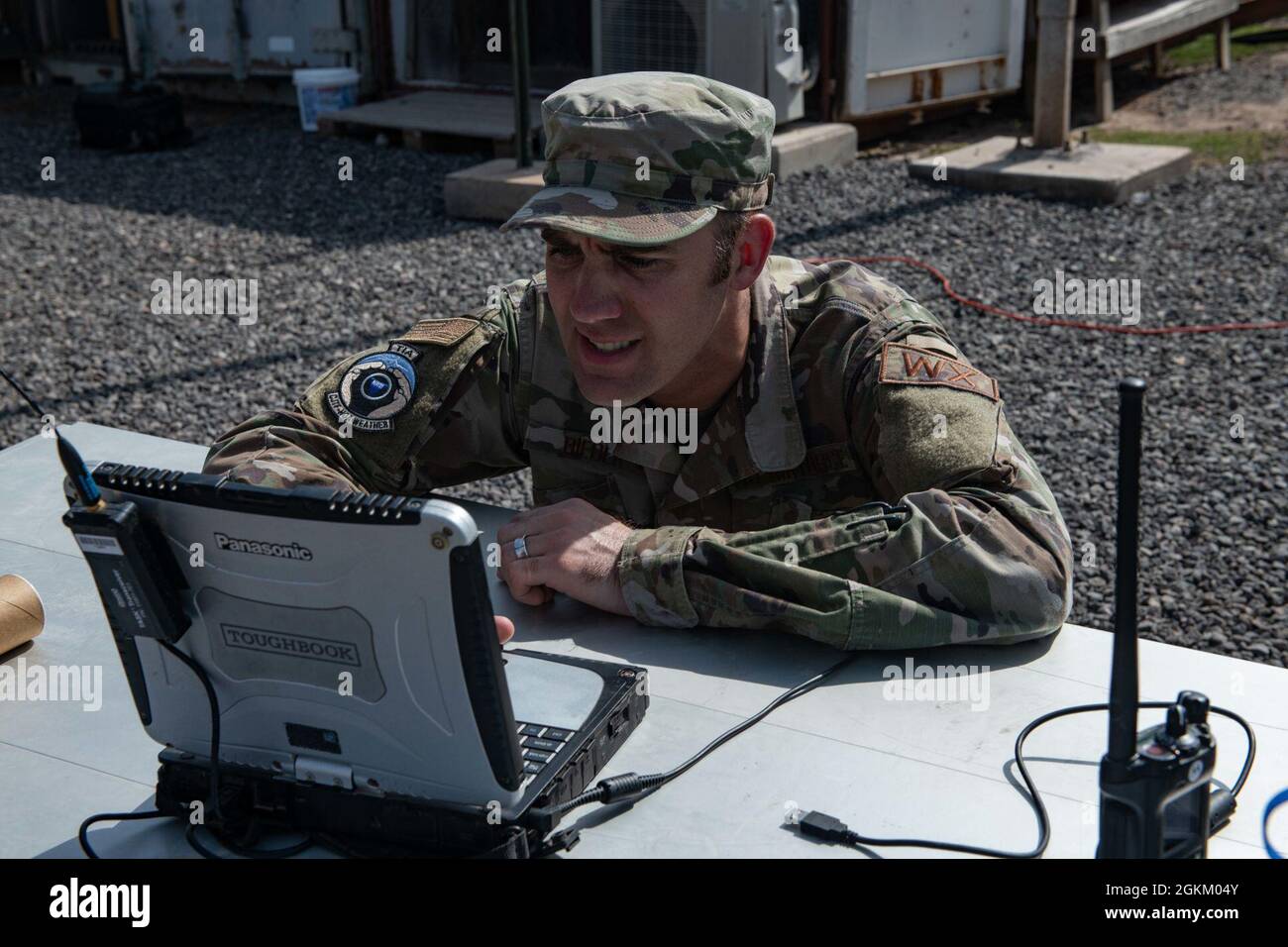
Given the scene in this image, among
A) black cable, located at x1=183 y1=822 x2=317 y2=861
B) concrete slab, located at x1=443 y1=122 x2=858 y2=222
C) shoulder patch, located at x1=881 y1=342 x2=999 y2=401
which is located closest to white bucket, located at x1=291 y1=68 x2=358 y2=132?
concrete slab, located at x1=443 y1=122 x2=858 y2=222

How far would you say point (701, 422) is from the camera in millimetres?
2531

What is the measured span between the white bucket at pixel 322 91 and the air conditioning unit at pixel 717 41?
6.00 ft

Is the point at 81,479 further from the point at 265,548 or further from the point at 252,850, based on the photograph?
the point at 252,850

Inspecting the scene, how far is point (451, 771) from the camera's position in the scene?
1.46 metres

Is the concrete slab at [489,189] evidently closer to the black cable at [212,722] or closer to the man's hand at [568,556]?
the man's hand at [568,556]

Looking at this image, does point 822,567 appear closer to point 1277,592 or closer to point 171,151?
point 1277,592

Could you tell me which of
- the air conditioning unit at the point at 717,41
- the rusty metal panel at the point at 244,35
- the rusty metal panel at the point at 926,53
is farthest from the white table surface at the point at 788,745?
the rusty metal panel at the point at 244,35

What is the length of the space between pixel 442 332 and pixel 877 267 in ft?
13.6

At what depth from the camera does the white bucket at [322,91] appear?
896cm

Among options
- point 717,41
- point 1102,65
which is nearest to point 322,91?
point 717,41

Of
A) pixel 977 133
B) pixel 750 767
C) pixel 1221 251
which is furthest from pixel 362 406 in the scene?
pixel 977 133

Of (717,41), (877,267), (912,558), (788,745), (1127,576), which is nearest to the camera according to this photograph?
(1127,576)

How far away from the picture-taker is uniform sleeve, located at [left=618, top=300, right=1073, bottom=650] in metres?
1.97

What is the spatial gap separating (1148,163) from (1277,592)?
413 cm
